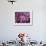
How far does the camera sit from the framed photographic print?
4.86 meters

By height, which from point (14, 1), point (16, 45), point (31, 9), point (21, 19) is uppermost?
point (14, 1)

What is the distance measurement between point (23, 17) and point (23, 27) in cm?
36

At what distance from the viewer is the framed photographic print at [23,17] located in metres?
4.86

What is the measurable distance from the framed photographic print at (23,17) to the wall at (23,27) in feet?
0.47

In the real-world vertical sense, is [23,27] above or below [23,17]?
below

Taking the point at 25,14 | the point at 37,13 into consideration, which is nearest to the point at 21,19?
the point at 25,14

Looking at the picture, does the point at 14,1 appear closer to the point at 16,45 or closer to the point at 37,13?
the point at 37,13

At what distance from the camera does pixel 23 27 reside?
4.88 m

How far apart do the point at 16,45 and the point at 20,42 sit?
0.48 feet

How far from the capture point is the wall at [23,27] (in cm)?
485

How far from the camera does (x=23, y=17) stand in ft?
16.1

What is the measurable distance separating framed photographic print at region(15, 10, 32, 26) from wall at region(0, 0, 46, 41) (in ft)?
0.47

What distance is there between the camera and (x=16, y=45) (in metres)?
Answer: 3.77

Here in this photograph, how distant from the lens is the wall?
15.9ft
